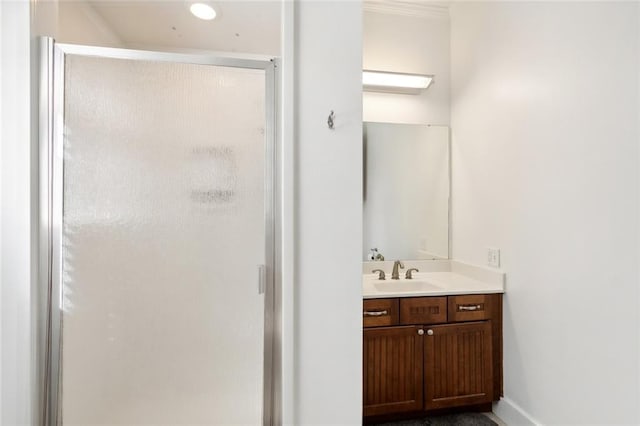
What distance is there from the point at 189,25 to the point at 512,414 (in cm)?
298

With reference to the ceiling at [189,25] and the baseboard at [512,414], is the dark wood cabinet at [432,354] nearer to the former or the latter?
the baseboard at [512,414]

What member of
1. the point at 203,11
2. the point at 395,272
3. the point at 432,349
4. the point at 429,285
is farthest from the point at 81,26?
the point at 432,349

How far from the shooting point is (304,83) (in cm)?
127

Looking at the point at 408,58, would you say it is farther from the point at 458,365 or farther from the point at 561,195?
the point at 458,365

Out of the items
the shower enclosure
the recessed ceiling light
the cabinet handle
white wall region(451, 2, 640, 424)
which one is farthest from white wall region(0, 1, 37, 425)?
white wall region(451, 2, 640, 424)

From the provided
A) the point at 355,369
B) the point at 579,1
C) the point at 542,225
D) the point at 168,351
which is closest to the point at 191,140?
the point at 168,351

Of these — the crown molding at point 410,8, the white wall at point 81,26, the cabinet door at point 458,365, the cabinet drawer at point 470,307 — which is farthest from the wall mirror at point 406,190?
the white wall at point 81,26

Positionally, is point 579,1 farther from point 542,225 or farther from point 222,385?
point 222,385

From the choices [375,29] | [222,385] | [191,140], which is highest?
[375,29]

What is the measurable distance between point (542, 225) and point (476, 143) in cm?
79

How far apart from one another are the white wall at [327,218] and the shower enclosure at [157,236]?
0.13 m

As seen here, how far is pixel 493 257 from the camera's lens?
210 centimetres

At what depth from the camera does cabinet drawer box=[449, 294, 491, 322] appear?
200cm

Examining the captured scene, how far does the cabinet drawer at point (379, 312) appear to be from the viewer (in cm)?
191
